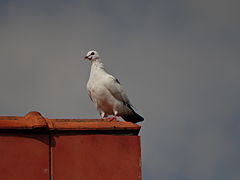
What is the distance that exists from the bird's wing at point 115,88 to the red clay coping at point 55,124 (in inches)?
177

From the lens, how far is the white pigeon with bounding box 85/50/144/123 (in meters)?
13.9

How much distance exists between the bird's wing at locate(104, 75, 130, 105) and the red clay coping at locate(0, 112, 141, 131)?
4486 mm

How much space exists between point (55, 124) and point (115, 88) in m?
5.13

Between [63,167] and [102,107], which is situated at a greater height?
[102,107]

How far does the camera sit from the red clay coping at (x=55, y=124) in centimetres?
857

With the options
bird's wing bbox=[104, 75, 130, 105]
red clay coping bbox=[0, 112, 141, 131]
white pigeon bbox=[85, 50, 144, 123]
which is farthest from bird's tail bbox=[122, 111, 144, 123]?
red clay coping bbox=[0, 112, 141, 131]

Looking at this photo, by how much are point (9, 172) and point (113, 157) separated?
4.40 feet

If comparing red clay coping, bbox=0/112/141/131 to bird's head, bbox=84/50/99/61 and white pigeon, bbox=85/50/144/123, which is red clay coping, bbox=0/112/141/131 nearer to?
white pigeon, bbox=85/50/144/123

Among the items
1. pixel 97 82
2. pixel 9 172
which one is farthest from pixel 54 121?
pixel 97 82

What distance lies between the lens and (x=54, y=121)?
910 centimetres

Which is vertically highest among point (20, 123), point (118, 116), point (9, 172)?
point (118, 116)

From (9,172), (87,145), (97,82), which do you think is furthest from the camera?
(97,82)

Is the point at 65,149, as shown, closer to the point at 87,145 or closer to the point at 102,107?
the point at 87,145

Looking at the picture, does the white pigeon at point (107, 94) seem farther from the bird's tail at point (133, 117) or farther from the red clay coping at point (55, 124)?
the red clay coping at point (55, 124)
